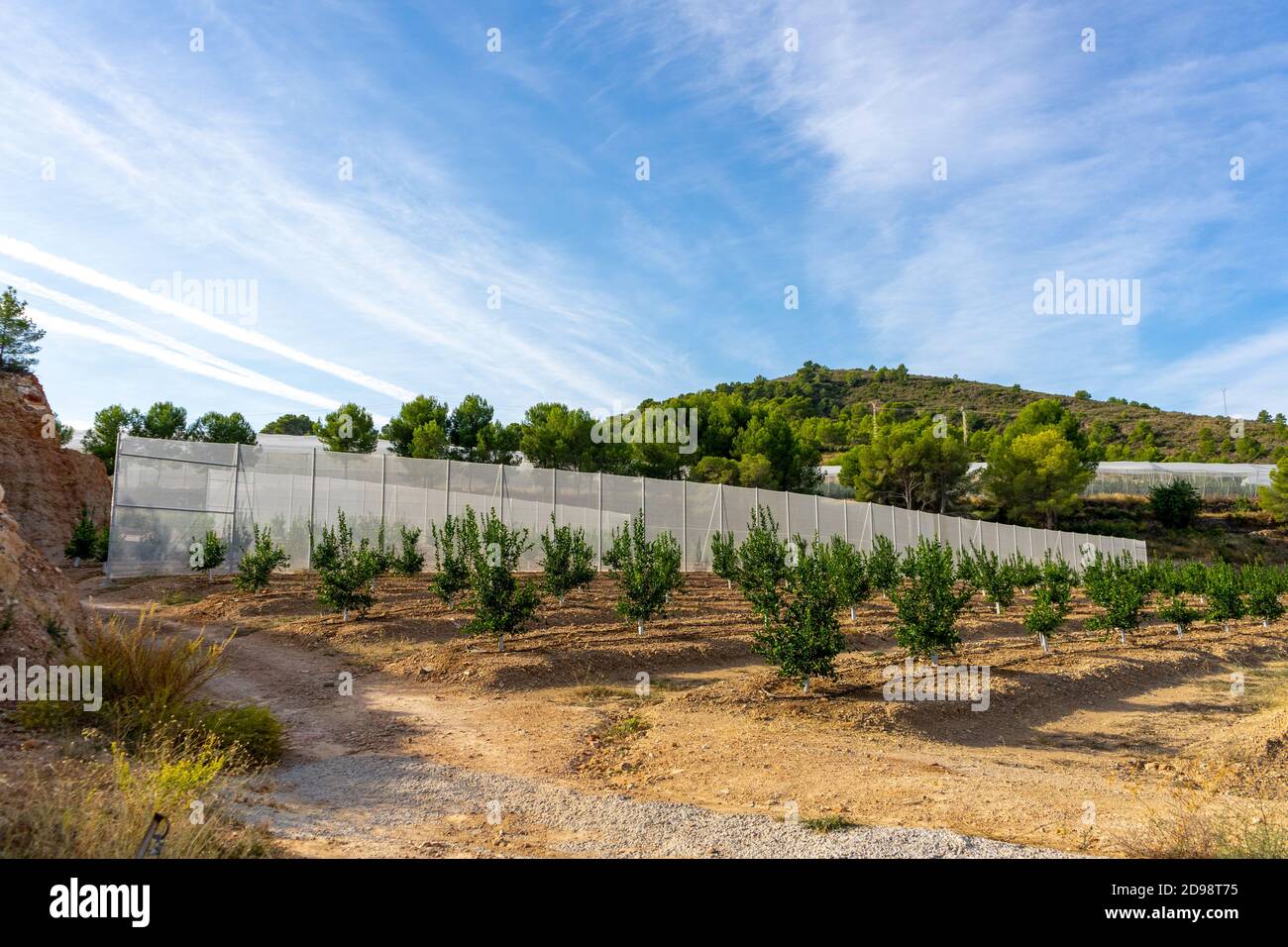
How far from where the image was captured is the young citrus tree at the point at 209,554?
18031 millimetres

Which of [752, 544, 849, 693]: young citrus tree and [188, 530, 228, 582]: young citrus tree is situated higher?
[188, 530, 228, 582]: young citrus tree

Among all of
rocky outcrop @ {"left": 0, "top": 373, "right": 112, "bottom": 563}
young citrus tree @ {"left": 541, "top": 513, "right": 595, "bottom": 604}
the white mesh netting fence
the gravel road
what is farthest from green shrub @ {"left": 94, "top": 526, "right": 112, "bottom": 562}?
the gravel road

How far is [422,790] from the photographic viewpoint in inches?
237

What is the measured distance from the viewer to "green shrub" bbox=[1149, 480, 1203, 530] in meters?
50.6

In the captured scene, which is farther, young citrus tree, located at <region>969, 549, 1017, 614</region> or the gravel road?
young citrus tree, located at <region>969, 549, 1017, 614</region>

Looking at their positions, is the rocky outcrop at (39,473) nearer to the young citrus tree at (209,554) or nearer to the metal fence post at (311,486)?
the young citrus tree at (209,554)

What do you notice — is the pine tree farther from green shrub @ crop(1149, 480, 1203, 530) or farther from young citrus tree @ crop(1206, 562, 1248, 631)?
green shrub @ crop(1149, 480, 1203, 530)

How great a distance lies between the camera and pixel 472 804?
5.74 meters

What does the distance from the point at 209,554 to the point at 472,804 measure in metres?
15.4

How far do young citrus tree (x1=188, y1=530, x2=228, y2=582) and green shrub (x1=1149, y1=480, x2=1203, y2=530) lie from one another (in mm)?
56470

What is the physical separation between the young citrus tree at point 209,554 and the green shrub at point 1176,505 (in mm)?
56470
